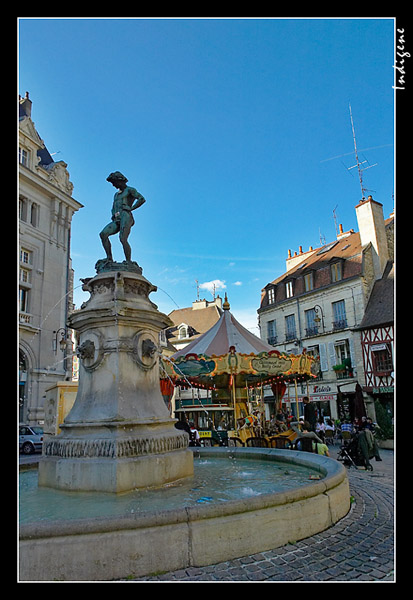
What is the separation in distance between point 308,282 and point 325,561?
2727 centimetres

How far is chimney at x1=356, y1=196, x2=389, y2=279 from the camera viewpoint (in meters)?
26.6

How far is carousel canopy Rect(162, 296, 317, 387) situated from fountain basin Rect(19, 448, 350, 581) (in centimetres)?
810

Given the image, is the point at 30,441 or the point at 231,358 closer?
the point at 231,358

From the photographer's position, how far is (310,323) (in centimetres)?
2903

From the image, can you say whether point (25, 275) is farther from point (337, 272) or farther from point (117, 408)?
point (117, 408)

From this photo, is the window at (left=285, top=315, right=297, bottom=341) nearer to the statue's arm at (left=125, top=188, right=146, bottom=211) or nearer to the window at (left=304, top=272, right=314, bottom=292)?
the window at (left=304, top=272, right=314, bottom=292)

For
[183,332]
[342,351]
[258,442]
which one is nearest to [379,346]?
[342,351]

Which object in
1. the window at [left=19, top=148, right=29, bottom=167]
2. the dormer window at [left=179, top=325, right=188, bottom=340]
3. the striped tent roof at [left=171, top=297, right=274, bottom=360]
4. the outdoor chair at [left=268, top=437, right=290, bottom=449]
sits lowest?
the outdoor chair at [left=268, top=437, right=290, bottom=449]

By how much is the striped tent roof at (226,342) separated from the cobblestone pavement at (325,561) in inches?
357

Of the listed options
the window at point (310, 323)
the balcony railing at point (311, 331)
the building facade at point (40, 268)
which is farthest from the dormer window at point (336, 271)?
the building facade at point (40, 268)

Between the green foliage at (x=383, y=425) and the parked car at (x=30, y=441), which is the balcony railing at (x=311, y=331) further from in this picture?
the parked car at (x=30, y=441)

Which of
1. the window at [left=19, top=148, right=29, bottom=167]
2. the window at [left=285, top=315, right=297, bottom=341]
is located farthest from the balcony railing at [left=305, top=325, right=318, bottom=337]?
the window at [left=19, top=148, right=29, bottom=167]
